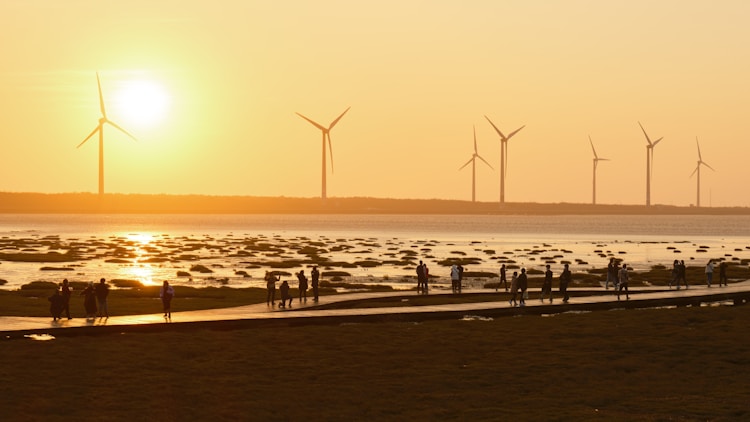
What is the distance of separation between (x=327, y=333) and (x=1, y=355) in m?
13.1

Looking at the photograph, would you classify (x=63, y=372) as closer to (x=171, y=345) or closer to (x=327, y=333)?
(x=171, y=345)

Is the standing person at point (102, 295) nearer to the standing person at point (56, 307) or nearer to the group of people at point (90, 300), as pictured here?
the group of people at point (90, 300)

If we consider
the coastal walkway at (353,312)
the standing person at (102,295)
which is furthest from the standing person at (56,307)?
the standing person at (102,295)

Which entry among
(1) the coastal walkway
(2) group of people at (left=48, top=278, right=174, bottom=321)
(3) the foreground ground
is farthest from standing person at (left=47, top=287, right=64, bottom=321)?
(3) the foreground ground

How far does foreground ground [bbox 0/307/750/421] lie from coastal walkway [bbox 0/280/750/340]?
103 centimetres

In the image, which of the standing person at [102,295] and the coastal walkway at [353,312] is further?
the standing person at [102,295]

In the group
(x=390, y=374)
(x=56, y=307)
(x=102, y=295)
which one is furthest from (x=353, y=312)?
(x=56, y=307)

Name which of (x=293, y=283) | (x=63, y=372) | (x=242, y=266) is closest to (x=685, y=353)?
(x=63, y=372)

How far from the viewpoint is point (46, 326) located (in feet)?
143

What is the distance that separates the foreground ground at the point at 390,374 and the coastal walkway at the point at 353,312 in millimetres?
1032

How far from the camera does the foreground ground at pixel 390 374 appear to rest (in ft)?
108

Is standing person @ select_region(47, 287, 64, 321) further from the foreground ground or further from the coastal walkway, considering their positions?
the foreground ground

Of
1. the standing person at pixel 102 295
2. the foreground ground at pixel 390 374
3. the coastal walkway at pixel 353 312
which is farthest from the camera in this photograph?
the standing person at pixel 102 295

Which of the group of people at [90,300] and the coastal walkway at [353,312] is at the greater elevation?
the group of people at [90,300]
